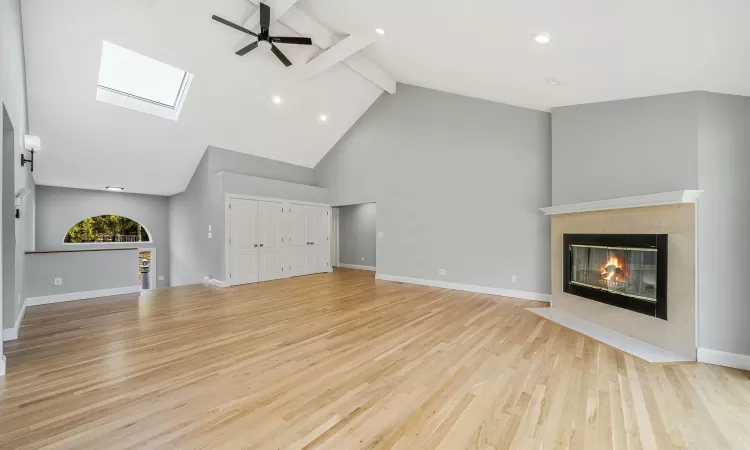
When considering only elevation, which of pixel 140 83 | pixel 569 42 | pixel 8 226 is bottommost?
pixel 8 226

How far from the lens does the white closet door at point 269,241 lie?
7.11 metres

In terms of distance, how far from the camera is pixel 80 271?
209 inches

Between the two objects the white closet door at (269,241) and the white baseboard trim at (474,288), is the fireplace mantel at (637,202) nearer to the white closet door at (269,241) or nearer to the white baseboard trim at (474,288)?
the white baseboard trim at (474,288)

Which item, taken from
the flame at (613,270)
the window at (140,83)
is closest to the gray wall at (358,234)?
the window at (140,83)

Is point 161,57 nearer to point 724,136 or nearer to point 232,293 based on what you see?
point 232,293

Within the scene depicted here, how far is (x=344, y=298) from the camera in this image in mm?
5418

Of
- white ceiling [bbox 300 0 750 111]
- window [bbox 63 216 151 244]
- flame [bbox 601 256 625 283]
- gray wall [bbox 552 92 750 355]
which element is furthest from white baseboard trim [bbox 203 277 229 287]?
gray wall [bbox 552 92 750 355]

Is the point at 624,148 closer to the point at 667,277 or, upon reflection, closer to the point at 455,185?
the point at 667,277

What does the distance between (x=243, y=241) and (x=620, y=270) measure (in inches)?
255

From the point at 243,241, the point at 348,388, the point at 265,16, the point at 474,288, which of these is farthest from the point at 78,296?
the point at 474,288

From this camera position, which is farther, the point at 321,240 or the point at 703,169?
the point at 321,240

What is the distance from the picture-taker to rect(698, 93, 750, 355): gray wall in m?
2.88

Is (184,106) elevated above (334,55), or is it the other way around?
(334,55)

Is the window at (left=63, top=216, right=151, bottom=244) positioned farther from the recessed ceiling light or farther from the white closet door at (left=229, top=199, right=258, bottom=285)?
the recessed ceiling light
